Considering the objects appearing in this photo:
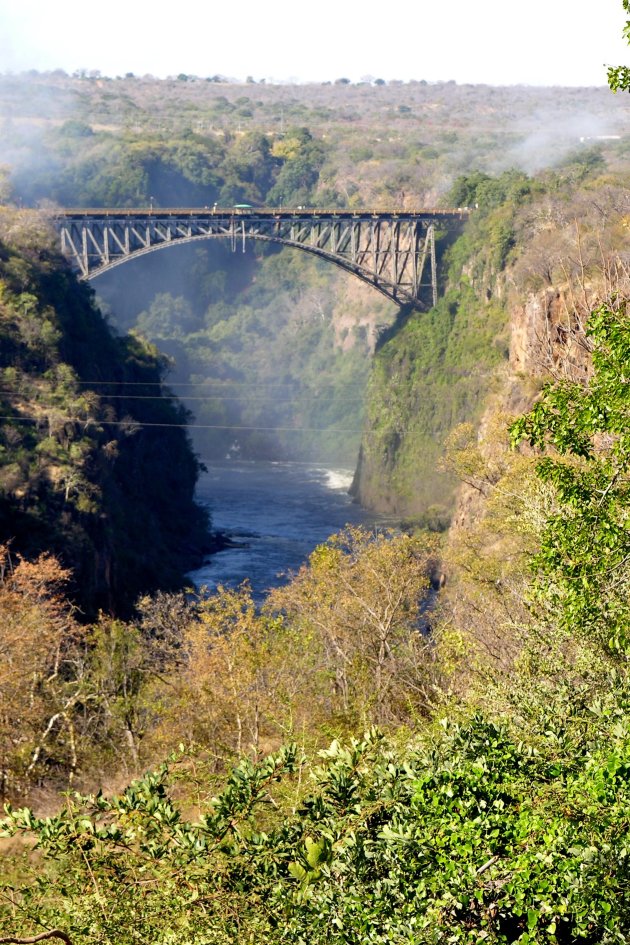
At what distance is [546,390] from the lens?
14.2 metres

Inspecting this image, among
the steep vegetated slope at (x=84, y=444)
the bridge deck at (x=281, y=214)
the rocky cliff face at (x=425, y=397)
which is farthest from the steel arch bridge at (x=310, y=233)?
the steep vegetated slope at (x=84, y=444)

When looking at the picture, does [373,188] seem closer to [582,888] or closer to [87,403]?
[87,403]

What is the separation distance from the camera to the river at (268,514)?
68875 mm

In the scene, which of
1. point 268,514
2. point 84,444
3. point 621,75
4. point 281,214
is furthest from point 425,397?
point 621,75

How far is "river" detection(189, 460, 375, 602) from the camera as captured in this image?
6888 cm

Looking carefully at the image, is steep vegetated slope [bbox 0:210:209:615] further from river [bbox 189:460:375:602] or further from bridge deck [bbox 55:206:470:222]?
bridge deck [bbox 55:206:470:222]

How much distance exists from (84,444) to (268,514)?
31680 mm

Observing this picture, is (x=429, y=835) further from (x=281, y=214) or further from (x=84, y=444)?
(x=281, y=214)

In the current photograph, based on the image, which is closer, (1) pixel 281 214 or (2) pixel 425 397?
(1) pixel 281 214

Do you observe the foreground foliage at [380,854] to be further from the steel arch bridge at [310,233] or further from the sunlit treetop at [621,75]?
the steel arch bridge at [310,233]

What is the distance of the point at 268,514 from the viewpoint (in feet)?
293

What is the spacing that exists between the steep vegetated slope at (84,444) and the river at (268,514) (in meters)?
2.83

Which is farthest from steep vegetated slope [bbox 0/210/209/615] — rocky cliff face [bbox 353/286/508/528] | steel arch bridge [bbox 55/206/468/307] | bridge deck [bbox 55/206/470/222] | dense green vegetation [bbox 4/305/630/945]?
dense green vegetation [bbox 4/305/630/945]

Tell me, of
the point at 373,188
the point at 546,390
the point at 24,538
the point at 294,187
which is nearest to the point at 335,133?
the point at 294,187
